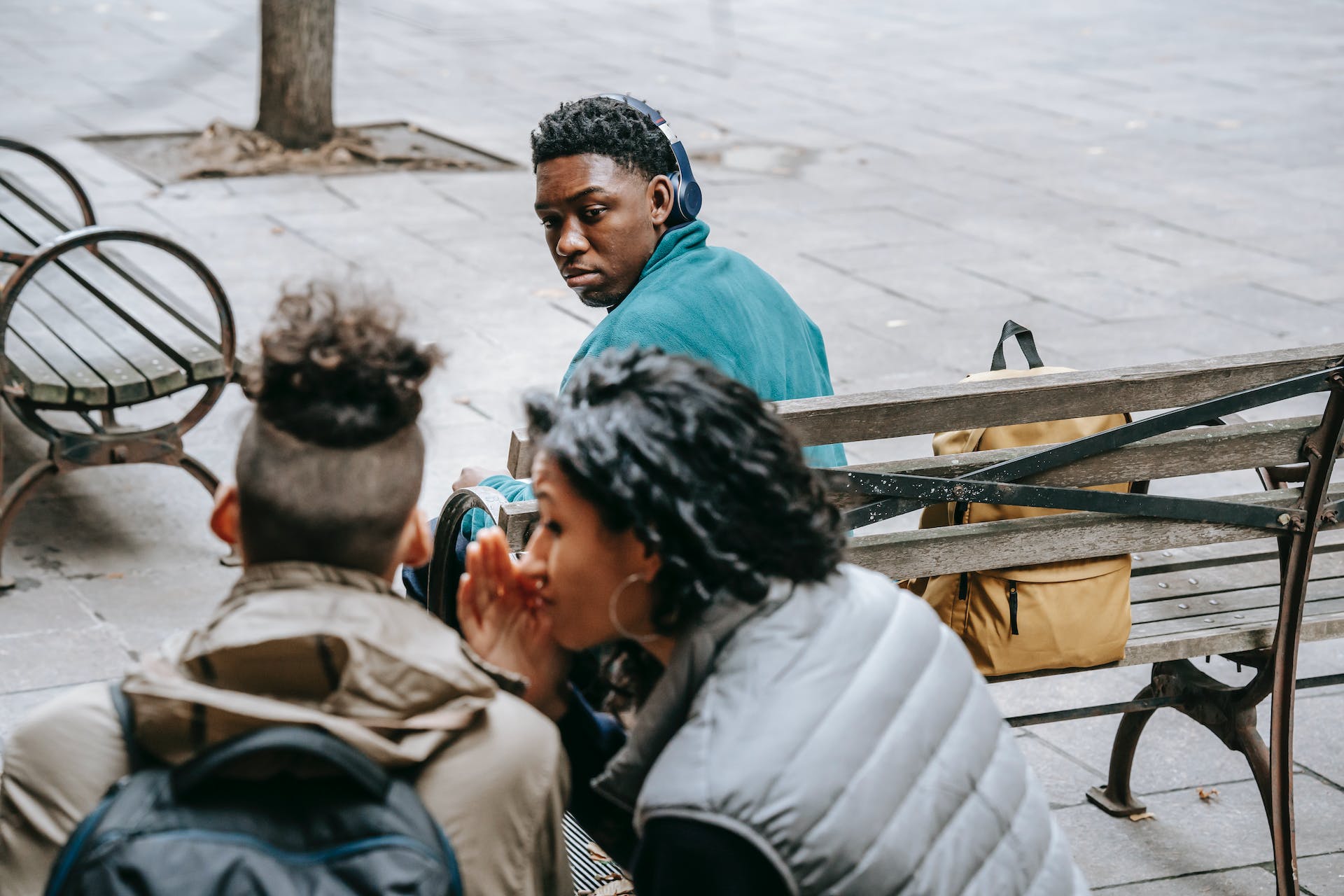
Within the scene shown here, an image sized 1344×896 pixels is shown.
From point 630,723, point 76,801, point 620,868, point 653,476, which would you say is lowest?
point 620,868

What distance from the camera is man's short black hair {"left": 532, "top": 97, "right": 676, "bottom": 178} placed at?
127 inches

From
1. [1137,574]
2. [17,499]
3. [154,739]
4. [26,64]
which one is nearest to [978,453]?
[1137,574]

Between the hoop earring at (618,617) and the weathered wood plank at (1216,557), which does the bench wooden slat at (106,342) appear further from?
the hoop earring at (618,617)

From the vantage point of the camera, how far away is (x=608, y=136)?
127 inches

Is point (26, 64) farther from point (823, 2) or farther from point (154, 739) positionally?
point (154, 739)

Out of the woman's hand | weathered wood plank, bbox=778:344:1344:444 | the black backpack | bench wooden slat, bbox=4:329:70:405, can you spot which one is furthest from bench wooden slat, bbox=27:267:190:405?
the black backpack

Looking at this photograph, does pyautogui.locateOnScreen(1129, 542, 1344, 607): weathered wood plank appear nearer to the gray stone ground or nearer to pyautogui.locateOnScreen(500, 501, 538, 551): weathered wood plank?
the gray stone ground

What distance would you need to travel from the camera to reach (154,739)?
1440 mm

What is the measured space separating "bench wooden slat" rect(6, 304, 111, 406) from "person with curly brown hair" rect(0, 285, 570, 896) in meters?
2.73

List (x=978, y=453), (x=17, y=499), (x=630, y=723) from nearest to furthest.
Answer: (x=630, y=723)
(x=978, y=453)
(x=17, y=499)

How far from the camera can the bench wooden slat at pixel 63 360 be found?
Answer: 4176 mm

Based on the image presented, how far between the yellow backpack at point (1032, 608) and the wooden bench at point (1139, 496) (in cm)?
5

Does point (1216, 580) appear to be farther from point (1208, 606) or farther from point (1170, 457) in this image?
point (1170, 457)

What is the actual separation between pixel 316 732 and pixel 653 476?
46cm
